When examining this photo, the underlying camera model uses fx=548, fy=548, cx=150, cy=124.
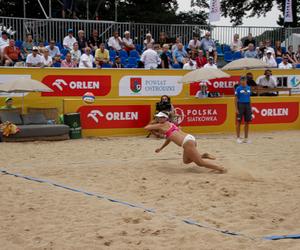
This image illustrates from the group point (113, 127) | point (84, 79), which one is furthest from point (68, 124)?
point (84, 79)

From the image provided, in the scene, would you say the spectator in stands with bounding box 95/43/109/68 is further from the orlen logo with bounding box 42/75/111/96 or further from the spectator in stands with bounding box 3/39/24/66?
the spectator in stands with bounding box 3/39/24/66

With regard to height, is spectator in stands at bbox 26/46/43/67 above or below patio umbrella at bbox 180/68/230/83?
above

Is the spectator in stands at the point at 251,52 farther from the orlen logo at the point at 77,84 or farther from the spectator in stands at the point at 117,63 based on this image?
the orlen logo at the point at 77,84

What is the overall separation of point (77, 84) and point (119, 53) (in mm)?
3243

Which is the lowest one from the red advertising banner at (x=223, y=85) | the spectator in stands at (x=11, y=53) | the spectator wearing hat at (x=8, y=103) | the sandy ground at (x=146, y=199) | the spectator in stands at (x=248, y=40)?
the sandy ground at (x=146, y=199)

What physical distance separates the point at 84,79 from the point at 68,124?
2.69 m

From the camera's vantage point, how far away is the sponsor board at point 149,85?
17938 millimetres

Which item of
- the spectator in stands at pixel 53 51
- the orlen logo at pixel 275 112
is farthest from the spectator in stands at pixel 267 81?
the spectator in stands at pixel 53 51

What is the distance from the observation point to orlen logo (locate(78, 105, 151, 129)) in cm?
1558

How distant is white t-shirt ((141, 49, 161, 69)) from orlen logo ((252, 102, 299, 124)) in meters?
3.70

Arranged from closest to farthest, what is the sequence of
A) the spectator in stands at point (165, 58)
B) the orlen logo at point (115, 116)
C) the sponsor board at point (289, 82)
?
the orlen logo at point (115, 116), the spectator in stands at point (165, 58), the sponsor board at point (289, 82)

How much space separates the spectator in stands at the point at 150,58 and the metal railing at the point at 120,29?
377cm

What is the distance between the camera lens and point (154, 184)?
8.64 meters

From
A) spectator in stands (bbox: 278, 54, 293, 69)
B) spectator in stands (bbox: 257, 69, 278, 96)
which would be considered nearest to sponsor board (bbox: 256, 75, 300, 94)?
spectator in stands (bbox: 278, 54, 293, 69)
